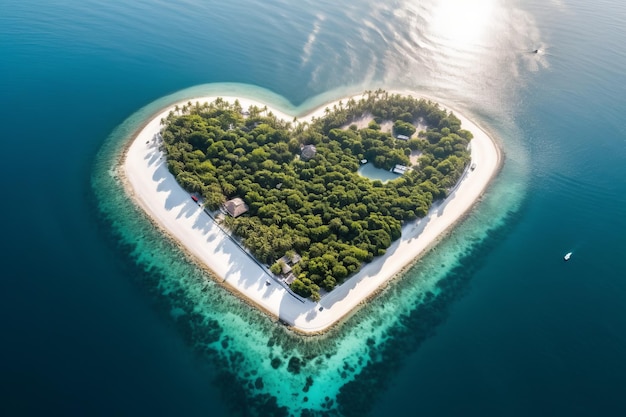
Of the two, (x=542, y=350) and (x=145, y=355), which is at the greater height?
(x=542, y=350)

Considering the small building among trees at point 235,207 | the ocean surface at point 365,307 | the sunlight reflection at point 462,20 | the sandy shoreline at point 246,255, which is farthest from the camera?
the sunlight reflection at point 462,20

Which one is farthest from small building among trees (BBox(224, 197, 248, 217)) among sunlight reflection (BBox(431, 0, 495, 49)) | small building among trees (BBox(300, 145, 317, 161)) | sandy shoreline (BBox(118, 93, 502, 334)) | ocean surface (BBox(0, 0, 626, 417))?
sunlight reflection (BBox(431, 0, 495, 49))

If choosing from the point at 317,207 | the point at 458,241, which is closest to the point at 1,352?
the point at 317,207

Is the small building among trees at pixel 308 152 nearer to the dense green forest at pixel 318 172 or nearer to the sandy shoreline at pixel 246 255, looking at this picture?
the dense green forest at pixel 318 172

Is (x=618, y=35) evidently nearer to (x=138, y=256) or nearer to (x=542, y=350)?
(x=542, y=350)

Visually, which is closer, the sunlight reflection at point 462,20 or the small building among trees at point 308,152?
the small building among trees at point 308,152

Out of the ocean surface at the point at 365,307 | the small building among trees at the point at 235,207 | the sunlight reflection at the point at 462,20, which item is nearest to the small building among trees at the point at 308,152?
the small building among trees at the point at 235,207

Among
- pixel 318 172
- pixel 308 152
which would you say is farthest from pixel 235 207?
pixel 308 152

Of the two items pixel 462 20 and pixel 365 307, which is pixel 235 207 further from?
pixel 462 20
